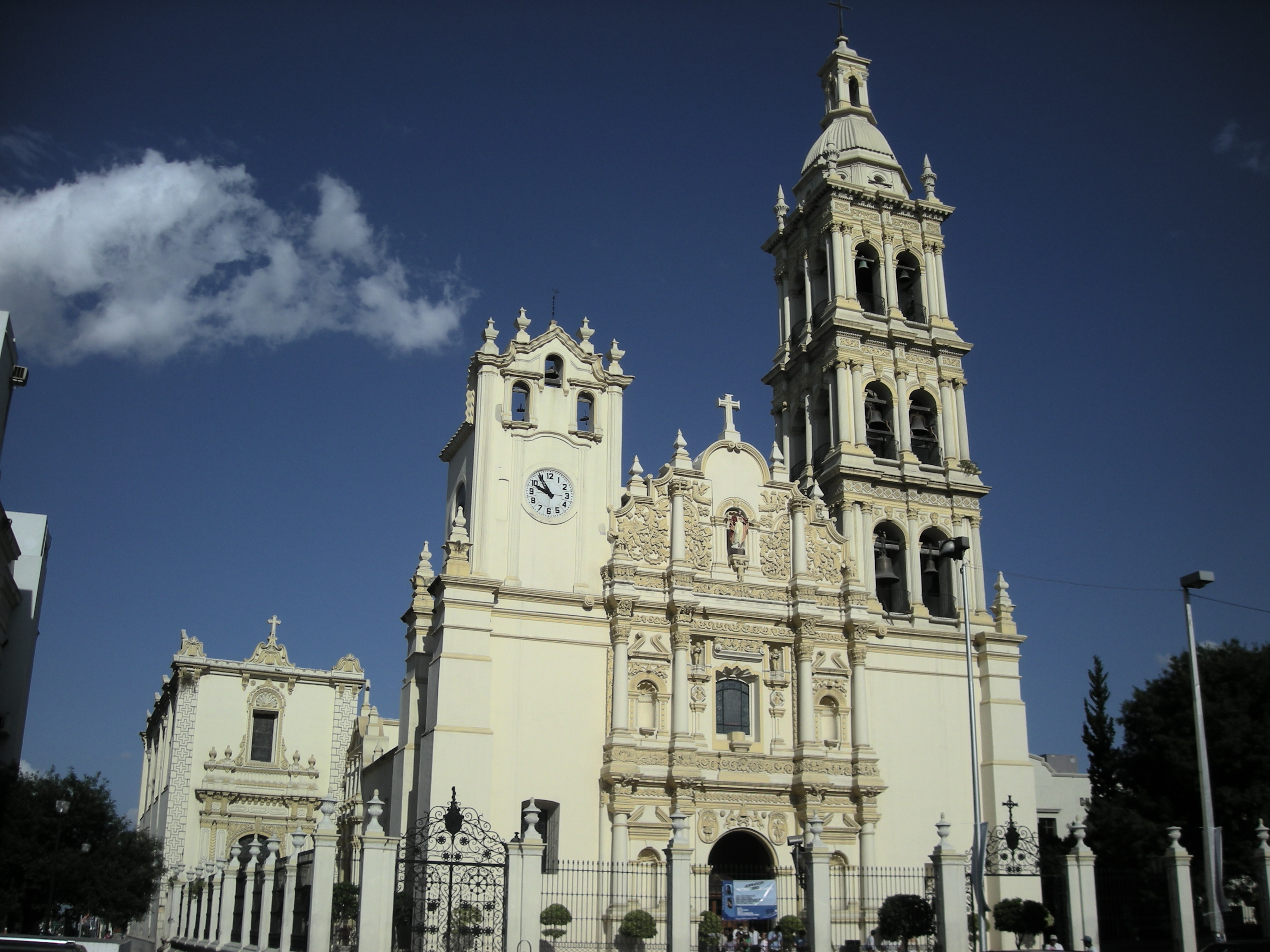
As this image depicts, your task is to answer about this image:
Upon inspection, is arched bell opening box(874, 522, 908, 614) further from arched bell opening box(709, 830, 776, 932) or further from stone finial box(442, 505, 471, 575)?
stone finial box(442, 505, 471, 575)

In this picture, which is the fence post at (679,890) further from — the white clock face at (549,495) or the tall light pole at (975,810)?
the white clock face at (549,495)

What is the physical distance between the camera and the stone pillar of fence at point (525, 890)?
21.8 metres

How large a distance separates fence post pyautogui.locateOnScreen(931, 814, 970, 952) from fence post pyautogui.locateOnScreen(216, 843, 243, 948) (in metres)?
17.2

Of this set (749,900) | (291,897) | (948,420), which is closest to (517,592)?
(749,900)

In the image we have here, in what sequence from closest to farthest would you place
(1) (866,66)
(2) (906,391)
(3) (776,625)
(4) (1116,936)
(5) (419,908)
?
(5) (419,908) < (4) (1116,936) < (3) (776,625) < (2) (906,391) < (1) (866,66)

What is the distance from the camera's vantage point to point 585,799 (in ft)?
106

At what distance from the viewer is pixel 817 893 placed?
952 inches

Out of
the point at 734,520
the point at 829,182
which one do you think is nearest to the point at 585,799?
the point at 734,520

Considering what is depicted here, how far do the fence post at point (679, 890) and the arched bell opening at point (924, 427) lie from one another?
67.5 feet

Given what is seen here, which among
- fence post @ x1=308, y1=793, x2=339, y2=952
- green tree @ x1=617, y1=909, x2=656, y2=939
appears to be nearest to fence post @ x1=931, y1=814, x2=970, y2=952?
green tree @ x1=617, y1=909, x2=656, y2=939

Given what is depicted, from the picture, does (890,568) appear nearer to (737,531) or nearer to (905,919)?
(737,531)

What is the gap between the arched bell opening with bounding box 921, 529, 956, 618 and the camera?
128ft

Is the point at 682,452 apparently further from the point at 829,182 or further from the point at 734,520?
the point at 829,182

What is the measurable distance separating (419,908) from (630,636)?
9725mm
